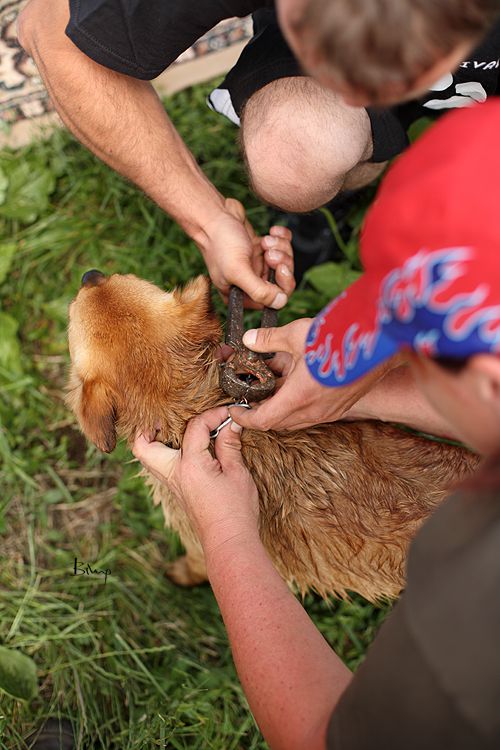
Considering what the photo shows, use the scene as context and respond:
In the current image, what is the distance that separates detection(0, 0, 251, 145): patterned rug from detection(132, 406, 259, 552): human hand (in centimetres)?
230

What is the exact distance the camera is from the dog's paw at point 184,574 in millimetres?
2969

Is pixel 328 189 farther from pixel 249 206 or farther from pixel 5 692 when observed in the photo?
pixel 5 692

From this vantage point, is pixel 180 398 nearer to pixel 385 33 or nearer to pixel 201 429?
pixel 201 429

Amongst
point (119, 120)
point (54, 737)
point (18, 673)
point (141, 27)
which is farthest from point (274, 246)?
point (54, 737)

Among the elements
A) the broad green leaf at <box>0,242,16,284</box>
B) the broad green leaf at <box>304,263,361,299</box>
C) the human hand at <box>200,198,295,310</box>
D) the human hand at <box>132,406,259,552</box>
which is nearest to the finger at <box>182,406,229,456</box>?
the human hand at <box>132,406,259,552</box>

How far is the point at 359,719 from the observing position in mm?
1346

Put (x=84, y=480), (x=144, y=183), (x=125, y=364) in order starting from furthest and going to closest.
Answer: (x=84, y=480), (x=144, y=183), (x=125, y=364)

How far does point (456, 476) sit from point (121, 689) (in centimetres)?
178

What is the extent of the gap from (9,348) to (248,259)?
1563mm

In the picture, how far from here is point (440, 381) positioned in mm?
1183

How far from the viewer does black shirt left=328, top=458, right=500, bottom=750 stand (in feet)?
3.72

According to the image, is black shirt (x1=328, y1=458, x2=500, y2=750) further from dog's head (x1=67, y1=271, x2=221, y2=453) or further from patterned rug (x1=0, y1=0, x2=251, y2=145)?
patterned rug (x1=0, y1=0, x2=251, y2=145)

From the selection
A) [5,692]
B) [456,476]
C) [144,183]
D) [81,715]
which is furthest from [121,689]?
[144,183]

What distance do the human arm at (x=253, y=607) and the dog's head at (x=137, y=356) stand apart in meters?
0.14
